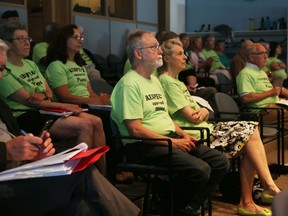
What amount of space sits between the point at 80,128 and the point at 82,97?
0.74m

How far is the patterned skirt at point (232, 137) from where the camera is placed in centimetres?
339

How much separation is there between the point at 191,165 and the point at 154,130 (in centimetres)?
32

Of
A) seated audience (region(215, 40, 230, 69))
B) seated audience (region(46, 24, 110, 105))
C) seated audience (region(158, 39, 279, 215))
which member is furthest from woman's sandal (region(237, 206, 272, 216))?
seated audience (region(215, 40, 230, 69))

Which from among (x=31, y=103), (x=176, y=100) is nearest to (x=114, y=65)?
(x=31, y=103)

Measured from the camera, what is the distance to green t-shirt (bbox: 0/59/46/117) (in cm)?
346

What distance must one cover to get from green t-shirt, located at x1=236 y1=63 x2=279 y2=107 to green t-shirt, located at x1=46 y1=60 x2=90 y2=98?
1437 mm

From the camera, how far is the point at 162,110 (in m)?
3.13

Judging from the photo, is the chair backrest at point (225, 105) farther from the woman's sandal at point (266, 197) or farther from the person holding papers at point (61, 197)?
the person holding papers at point (61, 197)

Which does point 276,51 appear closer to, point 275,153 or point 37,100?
point 275,153

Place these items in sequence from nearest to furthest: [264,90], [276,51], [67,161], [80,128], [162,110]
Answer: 1. [67,161]
2. [162,110]
3. [80,128]
4. [264,90]
5. [276,51]

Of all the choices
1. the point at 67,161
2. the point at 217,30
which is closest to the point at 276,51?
→ the point at 217,30

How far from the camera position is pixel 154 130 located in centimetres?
307

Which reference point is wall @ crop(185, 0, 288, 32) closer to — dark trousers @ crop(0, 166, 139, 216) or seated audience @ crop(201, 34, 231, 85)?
seated audience @ crop(201, 34, 231, 85)

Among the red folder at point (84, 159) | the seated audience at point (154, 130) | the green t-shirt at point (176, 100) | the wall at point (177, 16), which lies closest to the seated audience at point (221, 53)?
the wall at point (177, 16)
